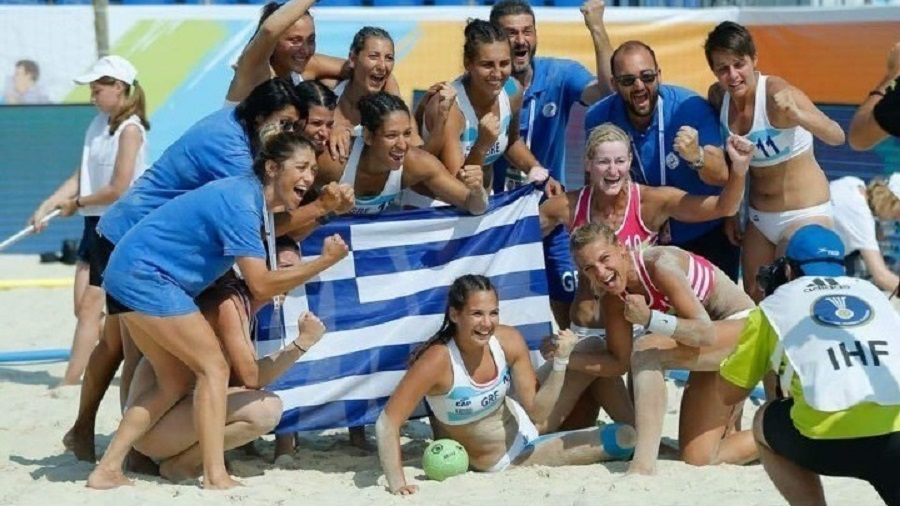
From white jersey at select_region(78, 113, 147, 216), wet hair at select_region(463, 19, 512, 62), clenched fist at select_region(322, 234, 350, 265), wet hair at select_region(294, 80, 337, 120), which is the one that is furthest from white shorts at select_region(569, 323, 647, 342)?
white jersey at select_region(78, 113, 147, 216)

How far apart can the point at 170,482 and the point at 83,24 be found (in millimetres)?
7429

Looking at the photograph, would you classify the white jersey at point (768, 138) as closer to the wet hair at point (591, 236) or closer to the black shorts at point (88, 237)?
the wet hair at point (591, 236)

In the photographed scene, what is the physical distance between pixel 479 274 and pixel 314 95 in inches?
44.8

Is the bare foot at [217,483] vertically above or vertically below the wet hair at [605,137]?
below

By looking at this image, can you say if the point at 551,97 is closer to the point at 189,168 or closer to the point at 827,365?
the point at 189,168

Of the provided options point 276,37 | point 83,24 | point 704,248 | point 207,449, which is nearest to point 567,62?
point 704,248

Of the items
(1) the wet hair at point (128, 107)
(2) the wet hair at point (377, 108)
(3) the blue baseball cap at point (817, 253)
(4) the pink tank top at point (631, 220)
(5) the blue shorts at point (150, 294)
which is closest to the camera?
(3) the blue baseball cap at point (817, 253)

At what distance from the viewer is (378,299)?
670cm

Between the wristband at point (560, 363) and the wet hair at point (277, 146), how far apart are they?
1341 mm

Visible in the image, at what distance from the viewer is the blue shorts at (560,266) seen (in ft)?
23.7

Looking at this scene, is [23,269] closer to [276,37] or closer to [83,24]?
[83,24]

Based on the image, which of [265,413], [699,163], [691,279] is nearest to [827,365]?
[691,279]

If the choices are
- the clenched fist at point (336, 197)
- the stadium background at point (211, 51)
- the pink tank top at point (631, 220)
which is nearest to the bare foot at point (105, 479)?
the clenched fist at point (336, 197)

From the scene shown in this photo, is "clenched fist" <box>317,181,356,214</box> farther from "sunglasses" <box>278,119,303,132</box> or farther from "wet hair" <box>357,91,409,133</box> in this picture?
"wet hair" <box>357,91,409,133</box>
